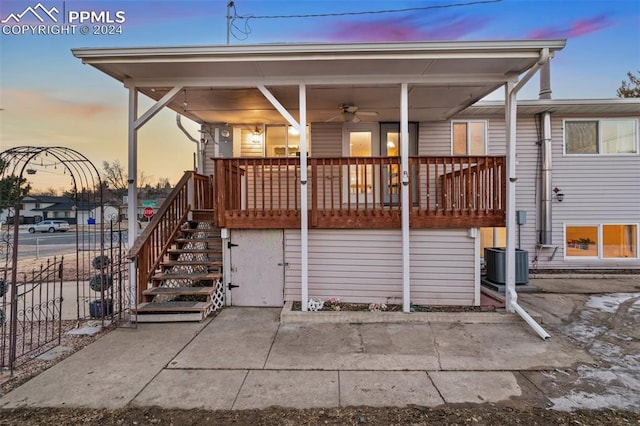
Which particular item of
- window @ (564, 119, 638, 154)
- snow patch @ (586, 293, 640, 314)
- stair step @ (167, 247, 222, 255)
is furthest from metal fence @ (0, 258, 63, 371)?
window @ (564, 119, 638, 154)

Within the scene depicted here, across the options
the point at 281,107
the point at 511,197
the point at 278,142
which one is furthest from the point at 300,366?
the point at 278,142

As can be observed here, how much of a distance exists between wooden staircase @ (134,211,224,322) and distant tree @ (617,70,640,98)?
875 inches

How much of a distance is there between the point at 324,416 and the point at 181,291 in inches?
126

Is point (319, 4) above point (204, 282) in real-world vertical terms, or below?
above

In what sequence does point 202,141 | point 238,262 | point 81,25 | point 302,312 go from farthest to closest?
1. point 202,141
2. point 81,25
3. point 238,262
4. point 302,312

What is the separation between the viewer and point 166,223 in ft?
18.0

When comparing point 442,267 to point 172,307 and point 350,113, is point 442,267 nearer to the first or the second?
point 350,113

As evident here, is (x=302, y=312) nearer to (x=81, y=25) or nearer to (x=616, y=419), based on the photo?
(x=616, y=419)

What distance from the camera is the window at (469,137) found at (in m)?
7.82

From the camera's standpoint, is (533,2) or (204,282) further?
(533,2)

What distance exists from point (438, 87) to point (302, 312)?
4.29m

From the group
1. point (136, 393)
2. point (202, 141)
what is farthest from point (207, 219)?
point (136, 393)

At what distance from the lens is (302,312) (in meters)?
4.65

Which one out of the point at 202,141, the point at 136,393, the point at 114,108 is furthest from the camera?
the point at 114,108
